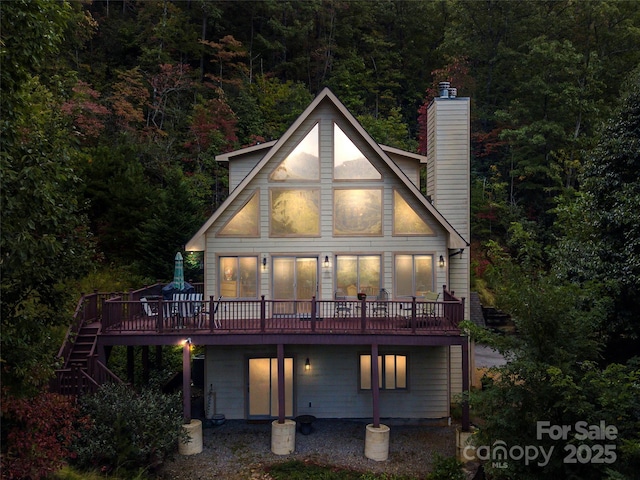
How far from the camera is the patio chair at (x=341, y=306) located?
1324 centimetres

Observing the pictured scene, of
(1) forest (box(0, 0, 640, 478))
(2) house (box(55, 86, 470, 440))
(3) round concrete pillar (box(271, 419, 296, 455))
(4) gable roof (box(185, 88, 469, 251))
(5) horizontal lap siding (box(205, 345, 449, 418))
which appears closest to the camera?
(1) forest (box(0, 0, 640, 478))

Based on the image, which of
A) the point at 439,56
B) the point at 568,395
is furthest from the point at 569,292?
the point at 439,56

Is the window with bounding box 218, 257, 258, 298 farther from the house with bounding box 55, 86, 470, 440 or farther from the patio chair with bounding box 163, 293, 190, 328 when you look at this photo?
the patio chair with bounding box 163, 293, 190, 328

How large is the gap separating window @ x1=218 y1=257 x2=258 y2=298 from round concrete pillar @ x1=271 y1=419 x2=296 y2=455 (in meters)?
3.99

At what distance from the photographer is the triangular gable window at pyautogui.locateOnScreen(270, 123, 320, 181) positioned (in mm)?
13969

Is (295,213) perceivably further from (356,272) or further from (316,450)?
(316,450)

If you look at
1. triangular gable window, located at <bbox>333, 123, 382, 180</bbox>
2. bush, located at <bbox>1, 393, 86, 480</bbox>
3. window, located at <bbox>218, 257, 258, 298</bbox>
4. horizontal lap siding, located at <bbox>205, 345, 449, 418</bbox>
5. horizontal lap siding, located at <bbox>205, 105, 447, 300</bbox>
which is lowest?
horizontal lap siding, located at <bbox>205, 345, 449, 418</bbox>

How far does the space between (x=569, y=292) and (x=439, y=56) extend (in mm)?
33238

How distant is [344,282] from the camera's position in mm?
14195

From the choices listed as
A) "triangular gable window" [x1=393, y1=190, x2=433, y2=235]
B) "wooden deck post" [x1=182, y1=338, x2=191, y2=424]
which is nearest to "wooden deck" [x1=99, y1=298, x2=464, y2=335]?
"wooden deck post" [x1=182, y1=338, x2=191, y2=424]

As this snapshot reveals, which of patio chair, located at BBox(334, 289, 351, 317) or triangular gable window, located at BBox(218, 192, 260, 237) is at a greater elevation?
triangular gable window, located at BBox(218, 192, 260, 237)

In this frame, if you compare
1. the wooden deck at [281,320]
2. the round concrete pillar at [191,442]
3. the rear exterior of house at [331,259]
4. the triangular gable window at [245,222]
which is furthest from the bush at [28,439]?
the triangular gable window at [245,222]

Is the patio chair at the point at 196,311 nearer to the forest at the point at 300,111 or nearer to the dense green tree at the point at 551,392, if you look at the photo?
the forest at the point at 300,111

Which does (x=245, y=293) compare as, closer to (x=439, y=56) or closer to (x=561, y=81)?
(x=561, y=81)
